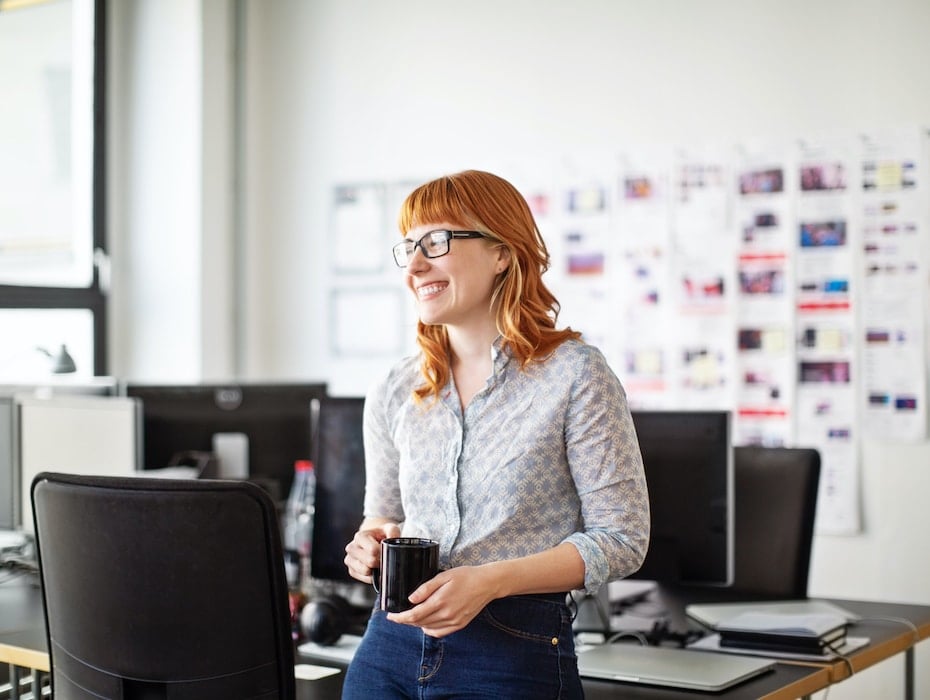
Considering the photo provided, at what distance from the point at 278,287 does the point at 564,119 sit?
4.42 ft

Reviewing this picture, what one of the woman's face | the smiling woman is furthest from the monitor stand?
the smiling woman

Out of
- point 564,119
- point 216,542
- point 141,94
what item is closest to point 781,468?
point 216,542

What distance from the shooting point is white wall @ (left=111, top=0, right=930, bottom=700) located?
11.2ft

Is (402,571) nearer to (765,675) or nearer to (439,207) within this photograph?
(439,207)

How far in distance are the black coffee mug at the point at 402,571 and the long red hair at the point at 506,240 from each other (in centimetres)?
31

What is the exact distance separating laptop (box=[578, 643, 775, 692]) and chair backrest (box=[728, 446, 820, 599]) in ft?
1.81

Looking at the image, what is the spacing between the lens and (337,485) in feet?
7.40

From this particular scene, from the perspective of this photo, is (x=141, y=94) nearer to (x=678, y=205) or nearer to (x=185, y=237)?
(x=185, y=237)

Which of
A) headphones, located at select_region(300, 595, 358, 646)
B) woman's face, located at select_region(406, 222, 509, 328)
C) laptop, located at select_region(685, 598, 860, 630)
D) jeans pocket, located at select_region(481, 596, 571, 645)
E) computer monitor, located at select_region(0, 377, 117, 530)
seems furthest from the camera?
computer monitor, located at select_region(0, 377, 117, 530)

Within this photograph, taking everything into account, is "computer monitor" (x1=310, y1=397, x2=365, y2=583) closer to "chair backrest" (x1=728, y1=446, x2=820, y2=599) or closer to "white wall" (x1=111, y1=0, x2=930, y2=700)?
"chair backrest" (x1=728, y1=446, x2=820, y2=599)

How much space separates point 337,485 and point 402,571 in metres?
0.89

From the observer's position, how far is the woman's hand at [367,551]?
154 cm

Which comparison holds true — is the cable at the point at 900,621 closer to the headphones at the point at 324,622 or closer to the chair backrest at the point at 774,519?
the chair backrest at the point at 774,519

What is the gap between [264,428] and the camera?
289cm
